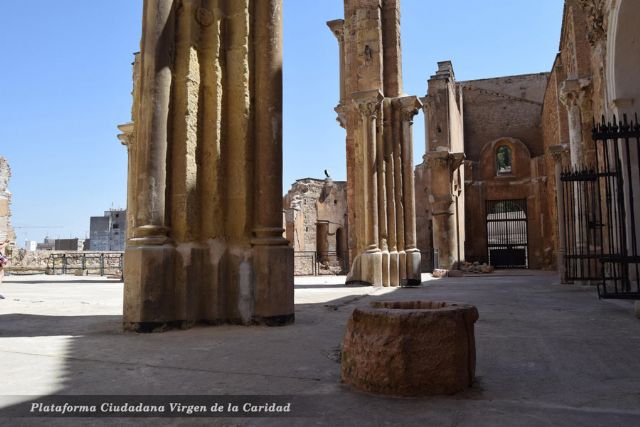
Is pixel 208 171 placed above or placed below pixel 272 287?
above

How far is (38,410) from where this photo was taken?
7.29ft

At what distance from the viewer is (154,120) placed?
4.84 meters

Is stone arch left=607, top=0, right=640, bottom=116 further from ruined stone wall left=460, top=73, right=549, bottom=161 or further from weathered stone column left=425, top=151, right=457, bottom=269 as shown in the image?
ruined stone wall left=460, top=73, right=549, bottom=161

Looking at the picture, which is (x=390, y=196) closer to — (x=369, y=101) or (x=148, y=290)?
(x=369, y=101)

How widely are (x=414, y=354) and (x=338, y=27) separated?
1502cm

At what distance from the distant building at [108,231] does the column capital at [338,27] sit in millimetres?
38835

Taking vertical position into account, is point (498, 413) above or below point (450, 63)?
below

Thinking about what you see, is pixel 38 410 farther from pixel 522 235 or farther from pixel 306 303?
pixel 522 235

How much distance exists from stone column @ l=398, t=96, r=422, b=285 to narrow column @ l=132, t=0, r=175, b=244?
7288 mm

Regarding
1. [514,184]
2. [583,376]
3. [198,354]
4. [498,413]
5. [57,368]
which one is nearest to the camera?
[498,413]

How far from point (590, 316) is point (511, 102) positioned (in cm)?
2431

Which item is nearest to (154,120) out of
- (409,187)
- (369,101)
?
(369,101)

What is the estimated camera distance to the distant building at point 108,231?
163 ft

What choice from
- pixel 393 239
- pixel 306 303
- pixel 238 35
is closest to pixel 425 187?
pixel 393 239
